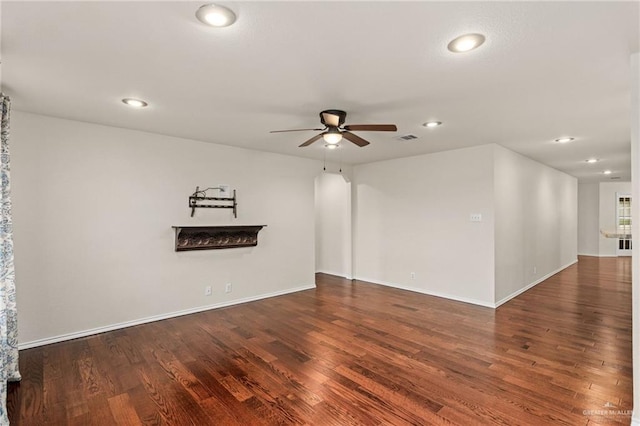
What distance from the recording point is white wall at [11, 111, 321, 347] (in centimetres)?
352

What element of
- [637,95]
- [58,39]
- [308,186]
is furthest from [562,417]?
[308,186]

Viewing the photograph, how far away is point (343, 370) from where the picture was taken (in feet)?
9.74

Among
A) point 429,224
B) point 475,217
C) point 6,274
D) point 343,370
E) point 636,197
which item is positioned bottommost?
point 343,370

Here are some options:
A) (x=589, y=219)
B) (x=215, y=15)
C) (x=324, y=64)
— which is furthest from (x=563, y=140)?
(x=589, y=219)

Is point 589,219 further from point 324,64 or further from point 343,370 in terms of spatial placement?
point 324,64

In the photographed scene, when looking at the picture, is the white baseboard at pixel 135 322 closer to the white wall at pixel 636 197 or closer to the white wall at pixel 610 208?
the white wall at pixel 636 197

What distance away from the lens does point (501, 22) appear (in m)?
1.78

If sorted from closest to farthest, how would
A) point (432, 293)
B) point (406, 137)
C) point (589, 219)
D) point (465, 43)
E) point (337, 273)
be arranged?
1. point (465, 43)
2. point (406, 137)
3. point (432, 293)
4. point (337, 273)
5. point (589, 219)

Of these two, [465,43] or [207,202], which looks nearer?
[465,43]

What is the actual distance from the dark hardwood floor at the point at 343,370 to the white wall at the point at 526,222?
838 mm

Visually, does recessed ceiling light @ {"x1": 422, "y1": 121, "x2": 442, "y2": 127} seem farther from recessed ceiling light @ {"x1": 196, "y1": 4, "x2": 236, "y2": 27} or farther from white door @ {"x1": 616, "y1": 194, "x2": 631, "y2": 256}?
white door @ {"x1": 616, "y1": 194, "x2": 631, "y2": 256}

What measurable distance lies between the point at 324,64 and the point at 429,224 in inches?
161

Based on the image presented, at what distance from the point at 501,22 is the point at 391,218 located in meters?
4.69

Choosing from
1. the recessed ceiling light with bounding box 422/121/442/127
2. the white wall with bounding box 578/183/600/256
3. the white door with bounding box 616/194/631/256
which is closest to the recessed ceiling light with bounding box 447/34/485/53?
the recessed ceiling light with bounding box 422/121/442/127
